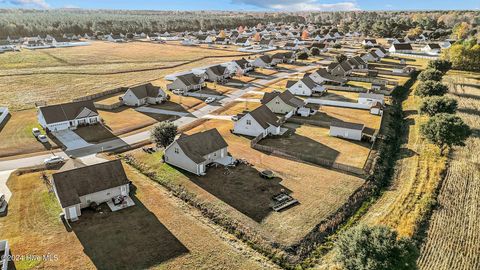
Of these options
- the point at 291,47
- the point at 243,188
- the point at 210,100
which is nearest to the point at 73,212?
the point at 243,188

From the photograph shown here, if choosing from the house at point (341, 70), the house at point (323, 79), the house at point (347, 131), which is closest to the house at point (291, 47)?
the house at point (341, 70)

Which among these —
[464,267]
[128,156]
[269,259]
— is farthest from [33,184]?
[464,267]

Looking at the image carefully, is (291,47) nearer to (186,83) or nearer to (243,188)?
(186,83)

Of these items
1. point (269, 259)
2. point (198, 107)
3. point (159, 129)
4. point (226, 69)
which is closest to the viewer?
point (269, 259)

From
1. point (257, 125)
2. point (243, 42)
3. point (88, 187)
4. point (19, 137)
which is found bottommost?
point (19, 137)

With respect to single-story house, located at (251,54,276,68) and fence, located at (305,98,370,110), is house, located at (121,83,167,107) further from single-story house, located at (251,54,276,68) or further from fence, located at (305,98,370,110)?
single-story house, located at (251,54,276,68)

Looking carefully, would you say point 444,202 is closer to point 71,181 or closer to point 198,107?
point 71,181
